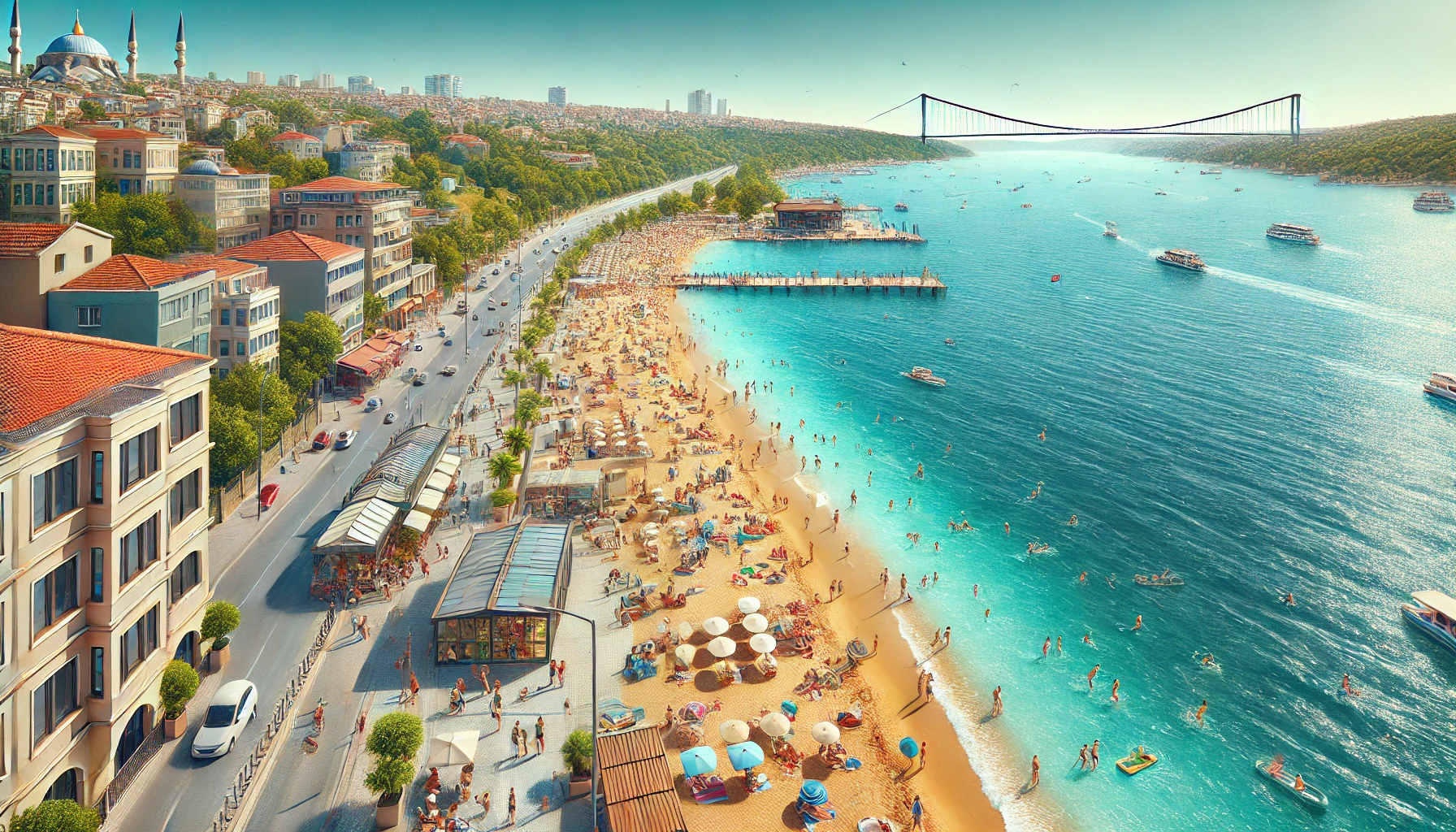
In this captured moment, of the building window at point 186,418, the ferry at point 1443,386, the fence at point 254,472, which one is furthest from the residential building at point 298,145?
the ferry at point 1443,386

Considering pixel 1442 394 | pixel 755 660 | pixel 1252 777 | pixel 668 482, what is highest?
pixel 1442 394

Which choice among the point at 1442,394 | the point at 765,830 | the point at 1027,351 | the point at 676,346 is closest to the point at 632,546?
the point at 765,830

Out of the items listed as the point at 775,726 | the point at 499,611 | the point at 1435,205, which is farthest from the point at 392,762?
the point at 1435,205

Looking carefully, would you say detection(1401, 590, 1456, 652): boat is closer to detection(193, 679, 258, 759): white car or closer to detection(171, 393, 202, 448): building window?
detection(193, 679, 258, 759): white car

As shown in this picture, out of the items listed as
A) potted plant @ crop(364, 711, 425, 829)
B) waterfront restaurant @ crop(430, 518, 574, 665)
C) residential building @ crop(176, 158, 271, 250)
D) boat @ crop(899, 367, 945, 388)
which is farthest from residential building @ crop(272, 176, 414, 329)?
potted plant @ crop(364, 711, 425, 829)

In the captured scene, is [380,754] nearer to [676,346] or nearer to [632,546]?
[632,546]

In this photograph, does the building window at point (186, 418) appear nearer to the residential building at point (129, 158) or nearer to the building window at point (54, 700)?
the building window at point (54, 700)
